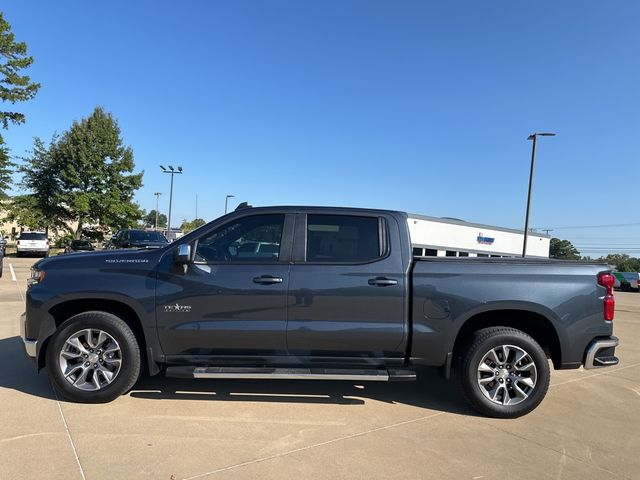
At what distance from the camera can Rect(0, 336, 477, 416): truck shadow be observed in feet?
15.0

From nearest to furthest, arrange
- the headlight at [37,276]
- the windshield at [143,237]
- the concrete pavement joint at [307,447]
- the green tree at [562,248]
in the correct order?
the concrete pavement joint at [307,447] → the headlight at [37,276] → the windshield at [143,237] → the green tree at [562,248]

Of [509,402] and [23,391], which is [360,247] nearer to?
[509,402]

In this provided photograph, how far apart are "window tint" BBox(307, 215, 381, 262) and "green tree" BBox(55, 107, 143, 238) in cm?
3137

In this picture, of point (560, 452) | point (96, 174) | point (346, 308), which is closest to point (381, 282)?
point (346, 308)

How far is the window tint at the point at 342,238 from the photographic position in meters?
4.46

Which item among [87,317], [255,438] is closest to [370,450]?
[255,438]

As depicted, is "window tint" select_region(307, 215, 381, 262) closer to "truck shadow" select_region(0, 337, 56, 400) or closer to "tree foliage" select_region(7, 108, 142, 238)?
"truck shadow" select_region(0, 337, 56, 400)

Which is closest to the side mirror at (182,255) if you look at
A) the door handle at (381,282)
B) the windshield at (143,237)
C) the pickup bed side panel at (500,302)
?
the door handle at (381,282)

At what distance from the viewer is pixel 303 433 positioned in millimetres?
3832

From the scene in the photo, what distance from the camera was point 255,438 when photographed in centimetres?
371

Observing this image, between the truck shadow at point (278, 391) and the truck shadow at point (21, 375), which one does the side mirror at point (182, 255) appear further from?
the truck shadow at point (21, 375)

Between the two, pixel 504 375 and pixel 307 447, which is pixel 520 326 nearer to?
pixel 504 375

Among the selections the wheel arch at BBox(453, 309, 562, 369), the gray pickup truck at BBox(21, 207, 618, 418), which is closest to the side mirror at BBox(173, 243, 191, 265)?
the gray pickup truck at BBox(21, 207, 618, 418)

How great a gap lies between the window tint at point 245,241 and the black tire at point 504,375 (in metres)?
2.03
